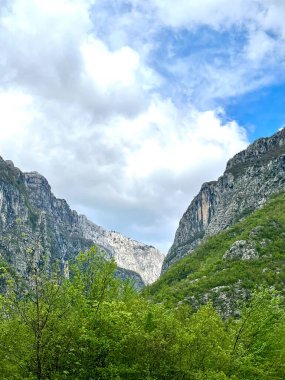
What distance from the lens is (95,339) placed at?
2317 centimetres

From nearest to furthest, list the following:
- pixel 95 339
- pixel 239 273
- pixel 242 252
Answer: pixel 95 339
pixel 239 273
pixel 242 252

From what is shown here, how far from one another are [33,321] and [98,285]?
6785mm

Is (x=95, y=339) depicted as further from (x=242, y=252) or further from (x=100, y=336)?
(x=242, y=252)

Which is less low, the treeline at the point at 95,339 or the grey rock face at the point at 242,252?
the grey rock face at the point at 242,252

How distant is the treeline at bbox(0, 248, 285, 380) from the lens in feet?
75.0

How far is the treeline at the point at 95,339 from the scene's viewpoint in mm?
22875

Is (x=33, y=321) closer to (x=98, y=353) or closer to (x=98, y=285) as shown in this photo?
(x=98, y=353)

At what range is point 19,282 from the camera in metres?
22.8

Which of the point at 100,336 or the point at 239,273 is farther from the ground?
the point at 239,273

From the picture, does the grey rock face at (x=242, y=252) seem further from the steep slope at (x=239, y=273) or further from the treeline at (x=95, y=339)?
the treeline at (x=95, y=339)

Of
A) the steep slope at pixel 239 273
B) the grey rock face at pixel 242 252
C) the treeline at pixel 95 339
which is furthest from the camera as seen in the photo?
the grey rock face at pixel 242 252

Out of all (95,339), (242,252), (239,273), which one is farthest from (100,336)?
(242,252)

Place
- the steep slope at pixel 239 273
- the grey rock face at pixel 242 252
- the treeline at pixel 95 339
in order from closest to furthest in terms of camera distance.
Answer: the treeline at pixel 95 339, the steep slope at pixel 239 273, the grey rock face at pixel 242 252

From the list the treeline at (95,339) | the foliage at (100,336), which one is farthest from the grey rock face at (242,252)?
the treeline at (95,339)
